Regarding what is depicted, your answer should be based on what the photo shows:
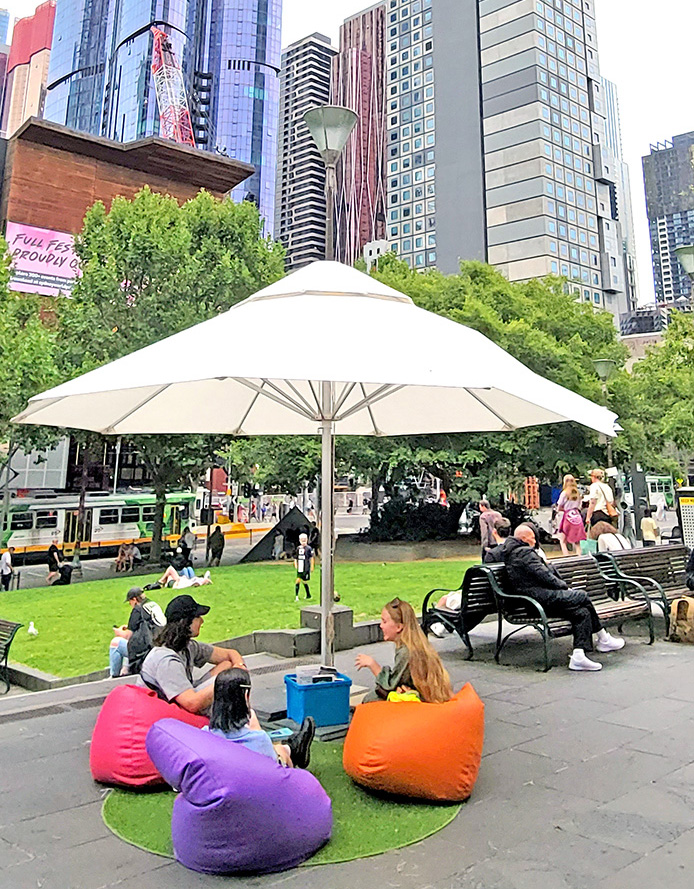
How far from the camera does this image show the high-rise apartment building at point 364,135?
541ft

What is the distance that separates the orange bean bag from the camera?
385 cm

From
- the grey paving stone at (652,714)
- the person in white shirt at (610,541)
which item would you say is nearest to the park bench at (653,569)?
the person in white shirt at (610,541)

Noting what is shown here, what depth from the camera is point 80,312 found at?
25.7 metres

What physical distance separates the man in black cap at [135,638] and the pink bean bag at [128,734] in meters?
2.90

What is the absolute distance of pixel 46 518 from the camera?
1251 inches

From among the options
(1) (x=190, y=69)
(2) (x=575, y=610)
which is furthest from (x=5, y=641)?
(1) (x=190, y=69)

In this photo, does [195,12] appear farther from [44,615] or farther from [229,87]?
[44,615]

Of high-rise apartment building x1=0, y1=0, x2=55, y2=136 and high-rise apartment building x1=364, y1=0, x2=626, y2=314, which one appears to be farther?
high-rise apartment building x1=0, y1=0, x2=55, y2=136

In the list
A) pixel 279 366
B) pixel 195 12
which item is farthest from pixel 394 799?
pixel 195 12

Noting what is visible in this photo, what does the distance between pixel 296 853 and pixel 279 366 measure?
2.42 metres

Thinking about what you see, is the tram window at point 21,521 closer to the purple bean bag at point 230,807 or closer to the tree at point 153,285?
the tree at point 153,285

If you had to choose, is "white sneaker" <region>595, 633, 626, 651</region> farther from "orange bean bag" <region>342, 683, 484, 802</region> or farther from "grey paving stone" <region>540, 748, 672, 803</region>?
"orange bean bag" <region>342, 683, 484, 802</region>

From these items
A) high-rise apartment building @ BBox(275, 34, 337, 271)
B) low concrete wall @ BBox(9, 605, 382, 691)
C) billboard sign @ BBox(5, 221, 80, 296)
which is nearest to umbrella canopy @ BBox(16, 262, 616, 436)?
low concrete wall @ BBox(9, 605, 382, 691)

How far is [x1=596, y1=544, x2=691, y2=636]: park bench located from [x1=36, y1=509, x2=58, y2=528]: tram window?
2833cm
